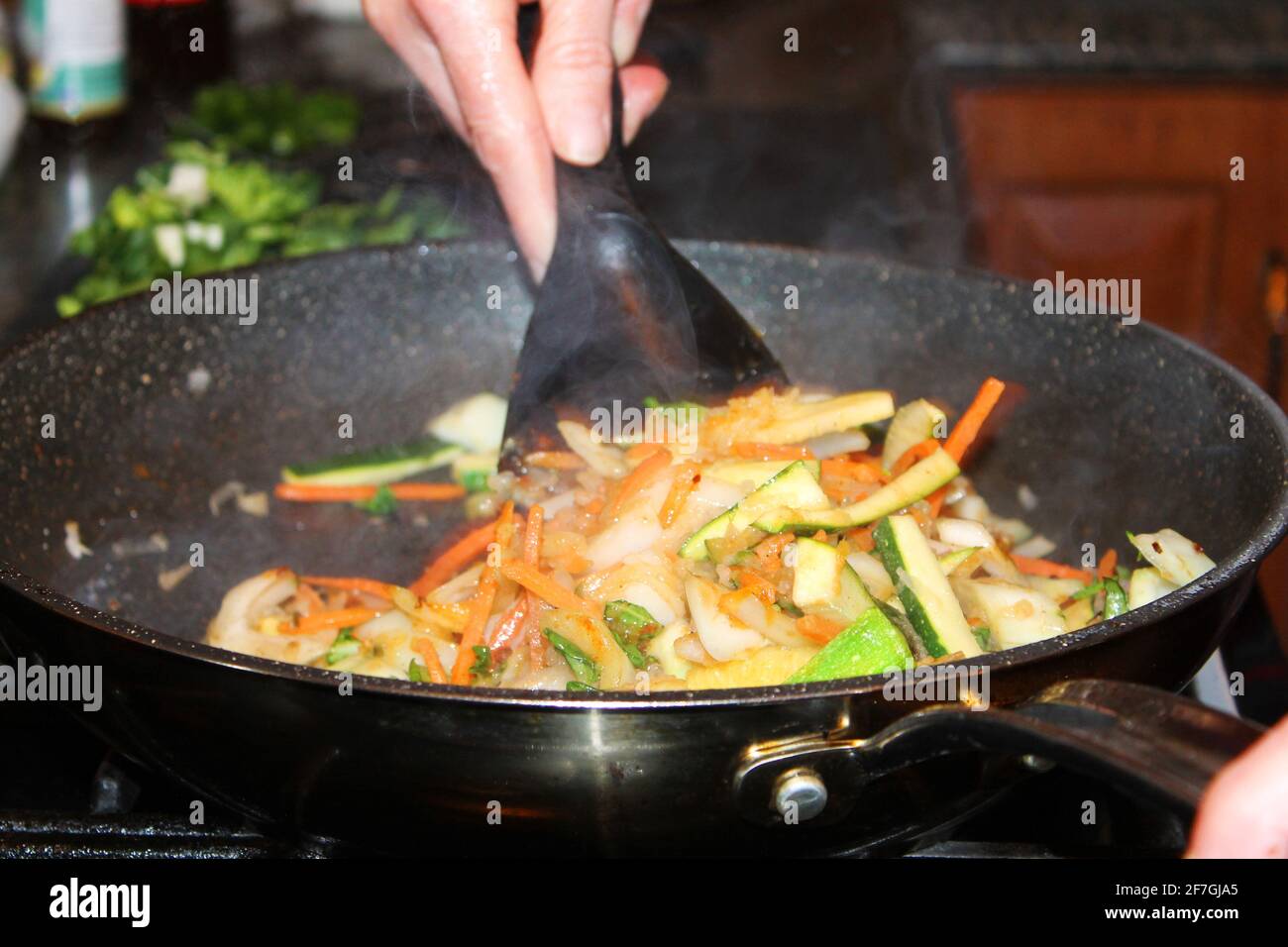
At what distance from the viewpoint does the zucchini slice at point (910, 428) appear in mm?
1498

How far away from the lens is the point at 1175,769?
75 cm

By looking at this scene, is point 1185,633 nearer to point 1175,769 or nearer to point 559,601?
point 1175,769

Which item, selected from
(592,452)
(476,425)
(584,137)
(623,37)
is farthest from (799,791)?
(623,37)

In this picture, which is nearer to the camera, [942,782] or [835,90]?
[942,782]

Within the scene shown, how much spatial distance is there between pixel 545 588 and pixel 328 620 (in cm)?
33

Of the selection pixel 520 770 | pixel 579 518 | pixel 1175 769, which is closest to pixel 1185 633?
pixel 1175 769

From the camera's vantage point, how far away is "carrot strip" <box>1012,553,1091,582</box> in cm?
154

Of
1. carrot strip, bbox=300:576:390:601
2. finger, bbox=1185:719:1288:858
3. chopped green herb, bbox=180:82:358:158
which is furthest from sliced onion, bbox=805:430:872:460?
chopped green herb, bbox=180:82:358:158

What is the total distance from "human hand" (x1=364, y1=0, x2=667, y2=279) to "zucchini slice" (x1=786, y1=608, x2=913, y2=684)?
0.75 m

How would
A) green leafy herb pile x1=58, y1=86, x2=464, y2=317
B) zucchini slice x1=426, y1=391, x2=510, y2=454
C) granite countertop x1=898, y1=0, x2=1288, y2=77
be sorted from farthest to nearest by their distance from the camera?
granite countertop x1=898, y1=0, x2=1288, y2=77 → green leafy herb pile x1=58, y1=86, x2=464, y2=317 → zucchini slice x1=426, y1=391, x2=510, y2=454

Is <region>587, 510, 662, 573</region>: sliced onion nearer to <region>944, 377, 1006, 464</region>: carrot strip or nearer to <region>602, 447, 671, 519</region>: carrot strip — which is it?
<region>602, 447, 671, 519</region>: carrot strip

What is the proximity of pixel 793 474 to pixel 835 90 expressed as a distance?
231cm

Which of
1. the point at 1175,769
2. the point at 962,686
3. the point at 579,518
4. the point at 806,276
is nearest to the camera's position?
the point at 1175,769

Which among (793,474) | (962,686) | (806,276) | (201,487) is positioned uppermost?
(806,276)
